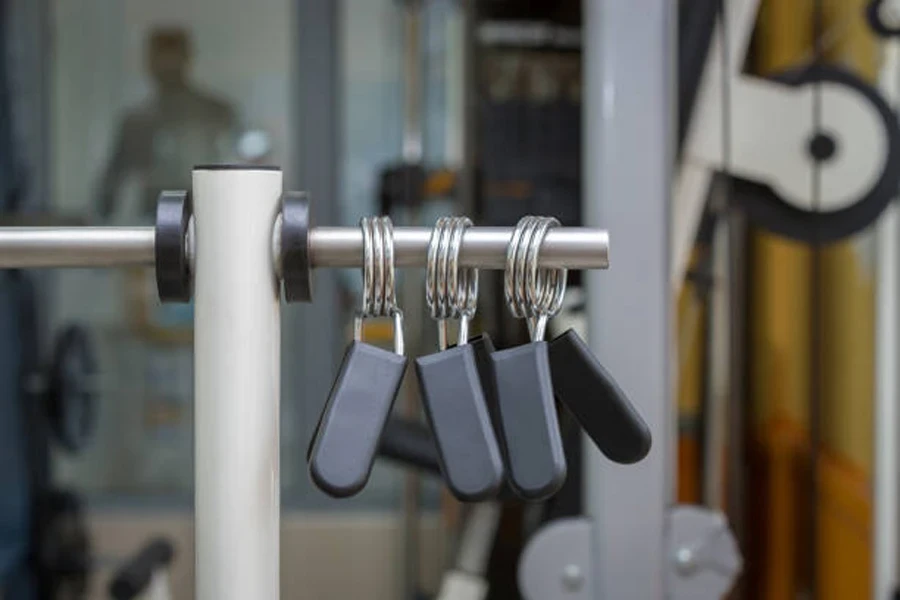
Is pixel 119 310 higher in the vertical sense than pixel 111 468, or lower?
higher

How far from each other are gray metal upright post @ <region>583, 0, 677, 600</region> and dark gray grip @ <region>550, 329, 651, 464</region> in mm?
491

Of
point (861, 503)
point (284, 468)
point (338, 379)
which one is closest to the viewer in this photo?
point (338, 379)

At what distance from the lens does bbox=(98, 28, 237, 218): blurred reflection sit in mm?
3721

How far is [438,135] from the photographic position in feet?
12.2

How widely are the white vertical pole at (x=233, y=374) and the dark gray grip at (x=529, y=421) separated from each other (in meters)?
0.16

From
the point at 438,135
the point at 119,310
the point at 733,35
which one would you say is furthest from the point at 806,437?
the point at 119,310

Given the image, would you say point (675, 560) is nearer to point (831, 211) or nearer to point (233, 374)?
point (831, 211)

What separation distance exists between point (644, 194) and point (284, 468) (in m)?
2.68

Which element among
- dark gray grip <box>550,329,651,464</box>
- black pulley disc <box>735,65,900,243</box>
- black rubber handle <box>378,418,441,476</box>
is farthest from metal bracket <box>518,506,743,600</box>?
dark gray grip <box>550,329,651,464</box>

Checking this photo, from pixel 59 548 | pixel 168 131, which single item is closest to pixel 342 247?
pixel 59 548

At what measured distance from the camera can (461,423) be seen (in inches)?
24.8

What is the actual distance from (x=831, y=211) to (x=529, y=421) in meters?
0.83

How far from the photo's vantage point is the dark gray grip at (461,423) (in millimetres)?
609

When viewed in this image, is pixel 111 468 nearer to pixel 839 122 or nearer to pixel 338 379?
pixel 839 122
